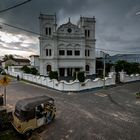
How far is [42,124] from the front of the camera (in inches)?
308

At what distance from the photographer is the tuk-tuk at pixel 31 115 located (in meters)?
6.86

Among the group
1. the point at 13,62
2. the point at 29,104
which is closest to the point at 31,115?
the point at 29,104

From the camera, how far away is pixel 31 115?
7.06 m

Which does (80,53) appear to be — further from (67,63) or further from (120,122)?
(120,122)

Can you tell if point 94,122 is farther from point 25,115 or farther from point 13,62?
point 13,62

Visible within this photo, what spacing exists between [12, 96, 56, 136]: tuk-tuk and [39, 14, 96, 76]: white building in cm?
2449

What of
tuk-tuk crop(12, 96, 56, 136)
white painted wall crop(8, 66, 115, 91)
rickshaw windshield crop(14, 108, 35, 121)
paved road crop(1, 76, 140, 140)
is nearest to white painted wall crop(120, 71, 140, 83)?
white painted wall crop(8, 66, 115, 91)

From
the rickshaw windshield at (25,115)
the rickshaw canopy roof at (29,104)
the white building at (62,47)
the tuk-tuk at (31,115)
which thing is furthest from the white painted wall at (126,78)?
the rickshaw windshield at (25,115)

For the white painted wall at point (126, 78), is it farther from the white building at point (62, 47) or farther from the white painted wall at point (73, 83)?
the white building at point (62, 47)

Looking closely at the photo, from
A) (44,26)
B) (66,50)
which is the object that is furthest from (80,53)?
(44,26)

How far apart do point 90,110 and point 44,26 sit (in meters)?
27.5

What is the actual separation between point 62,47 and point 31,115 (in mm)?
27112

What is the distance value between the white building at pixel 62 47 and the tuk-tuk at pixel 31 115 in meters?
24.5

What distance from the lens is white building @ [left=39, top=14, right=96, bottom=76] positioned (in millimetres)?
32719
